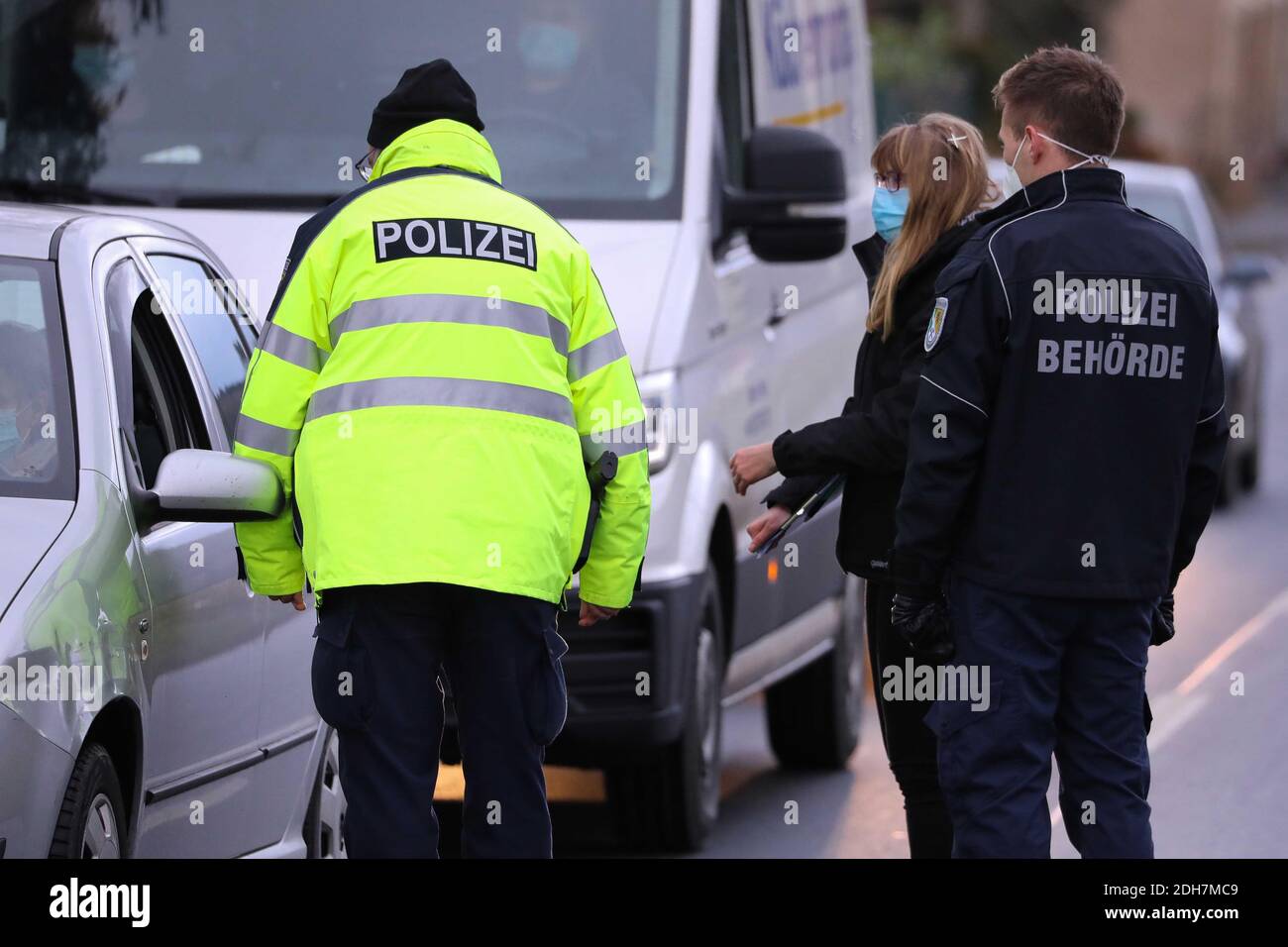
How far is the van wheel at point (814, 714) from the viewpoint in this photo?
907 centimetres

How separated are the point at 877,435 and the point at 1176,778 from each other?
11.7 feet

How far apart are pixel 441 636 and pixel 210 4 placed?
3.97m

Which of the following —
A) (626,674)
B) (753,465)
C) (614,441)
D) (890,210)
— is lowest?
(626,674)

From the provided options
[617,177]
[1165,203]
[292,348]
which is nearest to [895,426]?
[292,348]

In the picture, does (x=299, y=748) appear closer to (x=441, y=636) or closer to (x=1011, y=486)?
(x=441, y=636)

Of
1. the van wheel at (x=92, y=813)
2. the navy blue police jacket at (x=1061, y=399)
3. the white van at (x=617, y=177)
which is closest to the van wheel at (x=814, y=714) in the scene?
the white van at (x=617, y=177)

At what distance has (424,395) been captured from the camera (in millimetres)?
4426

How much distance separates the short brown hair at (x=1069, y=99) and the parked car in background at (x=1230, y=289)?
1034 cm

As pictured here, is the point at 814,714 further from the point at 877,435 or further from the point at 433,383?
the point at 433,383

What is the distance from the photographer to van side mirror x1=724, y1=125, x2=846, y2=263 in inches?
300

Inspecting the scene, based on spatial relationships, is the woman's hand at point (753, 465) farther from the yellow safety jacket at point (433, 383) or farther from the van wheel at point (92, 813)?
the van wheel at point (92, 813)

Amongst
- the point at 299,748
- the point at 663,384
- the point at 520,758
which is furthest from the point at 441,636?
the point at 663,384
